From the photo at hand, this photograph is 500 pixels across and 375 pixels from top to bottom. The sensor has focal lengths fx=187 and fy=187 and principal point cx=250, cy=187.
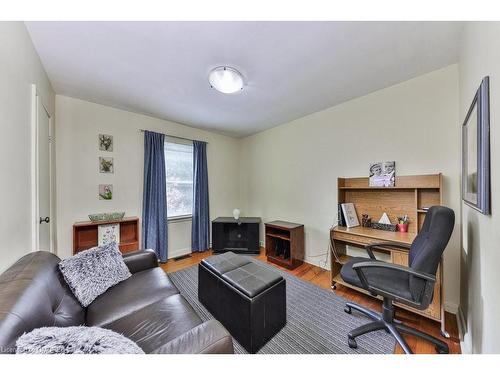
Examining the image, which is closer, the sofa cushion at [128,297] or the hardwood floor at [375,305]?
the sofa cushion at [128,297]

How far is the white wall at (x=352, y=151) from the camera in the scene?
1.77 metres

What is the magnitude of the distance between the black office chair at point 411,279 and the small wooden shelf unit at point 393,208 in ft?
0.91

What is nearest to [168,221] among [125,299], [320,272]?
[125,299]

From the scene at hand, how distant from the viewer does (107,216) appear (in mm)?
2459

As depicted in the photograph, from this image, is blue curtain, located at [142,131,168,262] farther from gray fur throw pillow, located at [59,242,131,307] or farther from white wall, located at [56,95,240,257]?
gray fur throw pillow, located at [59,242,131,307]

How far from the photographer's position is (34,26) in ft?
4.32

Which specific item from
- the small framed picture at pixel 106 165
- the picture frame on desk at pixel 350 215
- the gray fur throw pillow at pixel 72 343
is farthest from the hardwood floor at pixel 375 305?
the gray fur throw pillow at pixel 72 343

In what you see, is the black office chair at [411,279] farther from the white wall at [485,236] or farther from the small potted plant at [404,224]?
the small potted plant at [404,224]

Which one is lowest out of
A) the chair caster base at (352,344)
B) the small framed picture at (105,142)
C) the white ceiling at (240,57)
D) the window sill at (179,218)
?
the chair caster base at (352,344)

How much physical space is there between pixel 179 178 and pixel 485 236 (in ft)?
11.4

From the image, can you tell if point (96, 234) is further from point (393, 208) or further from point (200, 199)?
point (393, 208)

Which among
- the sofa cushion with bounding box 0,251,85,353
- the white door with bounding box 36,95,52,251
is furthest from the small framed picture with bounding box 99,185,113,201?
the sofa cushion with bounding box 0,251,85,353

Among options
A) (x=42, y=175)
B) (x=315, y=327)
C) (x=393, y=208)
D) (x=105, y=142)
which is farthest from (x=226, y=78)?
(x=315, y=327)
